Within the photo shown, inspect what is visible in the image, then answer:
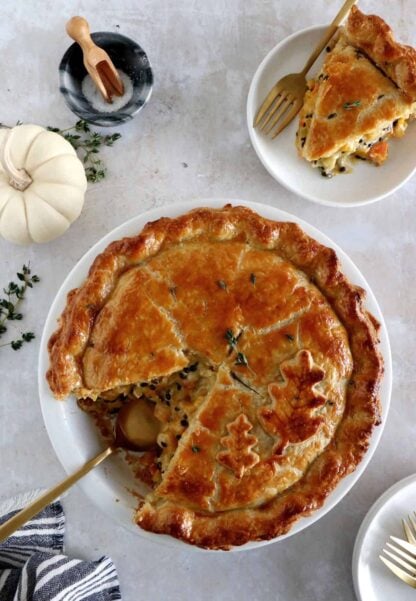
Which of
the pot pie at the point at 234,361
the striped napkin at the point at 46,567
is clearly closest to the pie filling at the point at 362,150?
the pot pie at the point at 234,361

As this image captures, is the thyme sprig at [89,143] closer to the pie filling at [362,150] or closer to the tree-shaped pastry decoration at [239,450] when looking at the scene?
the pie filling at [362,150]

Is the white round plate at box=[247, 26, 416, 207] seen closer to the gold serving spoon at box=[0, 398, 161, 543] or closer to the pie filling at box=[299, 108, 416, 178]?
the pie filling at box=[299, 108, 416, 178]

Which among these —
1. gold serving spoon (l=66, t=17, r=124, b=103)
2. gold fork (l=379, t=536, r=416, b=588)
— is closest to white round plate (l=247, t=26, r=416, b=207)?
gold serving spoon (l=66, t=17, r=124, b=103)

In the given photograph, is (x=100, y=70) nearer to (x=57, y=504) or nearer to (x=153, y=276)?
(x=153, y=276)

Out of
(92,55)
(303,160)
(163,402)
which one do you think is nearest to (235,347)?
(163,402)

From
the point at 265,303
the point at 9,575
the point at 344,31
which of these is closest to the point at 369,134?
the point at 344,31
